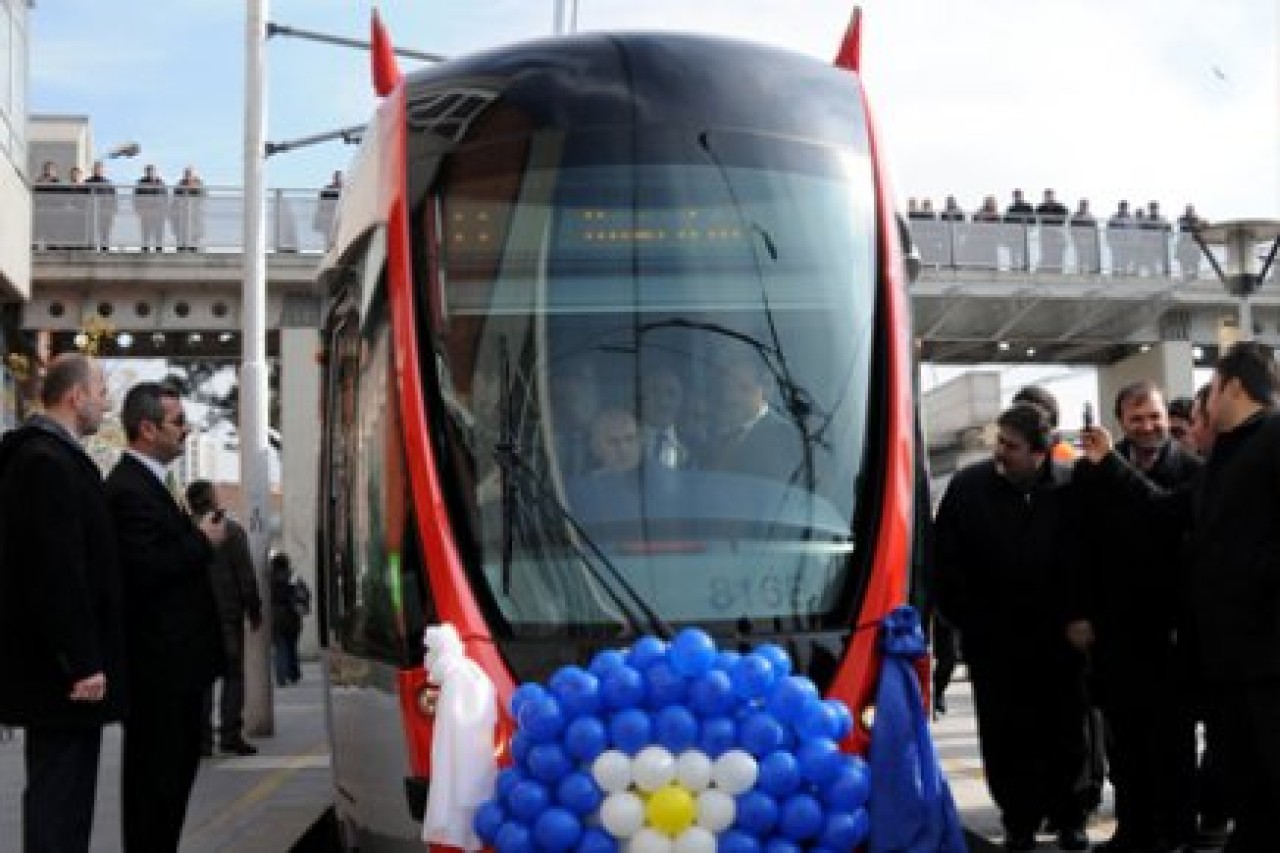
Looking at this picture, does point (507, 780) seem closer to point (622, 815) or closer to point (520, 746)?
point (520, 746)

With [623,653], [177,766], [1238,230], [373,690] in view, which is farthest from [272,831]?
[1238,230]

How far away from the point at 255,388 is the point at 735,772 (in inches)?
396

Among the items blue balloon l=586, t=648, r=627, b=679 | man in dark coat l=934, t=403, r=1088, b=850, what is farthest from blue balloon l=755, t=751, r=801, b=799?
man in dark coat l=934, t=403, r=1088, b=850

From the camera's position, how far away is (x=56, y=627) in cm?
609

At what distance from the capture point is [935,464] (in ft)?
120

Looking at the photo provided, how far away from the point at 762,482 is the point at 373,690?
1630 millimetres

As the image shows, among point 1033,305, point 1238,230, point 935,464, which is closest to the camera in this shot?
point 1238,230

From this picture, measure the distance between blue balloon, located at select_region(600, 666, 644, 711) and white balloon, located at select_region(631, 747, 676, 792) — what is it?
168 millimetres

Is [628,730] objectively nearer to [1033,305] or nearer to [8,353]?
[8,353]

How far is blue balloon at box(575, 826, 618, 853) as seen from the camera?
5207 mm

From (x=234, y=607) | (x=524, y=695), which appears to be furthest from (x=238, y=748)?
(x=524, y=695)

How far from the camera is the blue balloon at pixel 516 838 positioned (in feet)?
Result: 17.2

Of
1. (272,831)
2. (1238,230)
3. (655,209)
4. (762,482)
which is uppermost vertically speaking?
(1238,230)

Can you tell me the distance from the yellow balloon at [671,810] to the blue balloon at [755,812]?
5.5 inches
